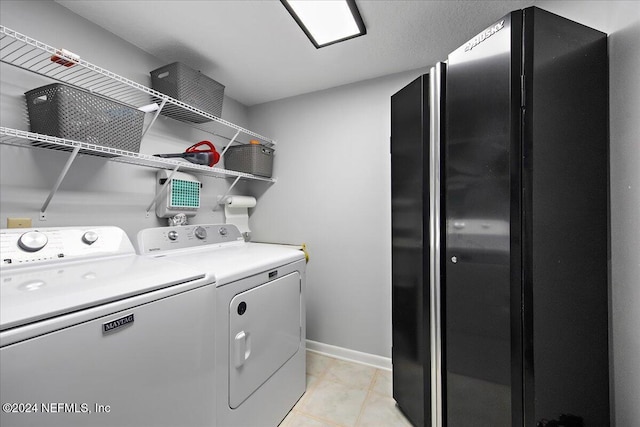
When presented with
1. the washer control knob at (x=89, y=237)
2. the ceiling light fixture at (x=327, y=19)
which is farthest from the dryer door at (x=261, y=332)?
the ceiling light fixture at (x=327, y=19)

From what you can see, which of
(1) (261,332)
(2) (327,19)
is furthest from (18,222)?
(2) (327,19)

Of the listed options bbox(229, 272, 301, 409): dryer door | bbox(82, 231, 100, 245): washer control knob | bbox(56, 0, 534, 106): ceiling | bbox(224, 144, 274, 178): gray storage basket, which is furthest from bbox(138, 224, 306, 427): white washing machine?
bbox(56, 0, 534, 106): ceiling

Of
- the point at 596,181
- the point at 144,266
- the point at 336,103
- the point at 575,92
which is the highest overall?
the point at 336,103

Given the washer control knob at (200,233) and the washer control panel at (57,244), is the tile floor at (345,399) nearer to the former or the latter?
the washer control knob at (200,233)

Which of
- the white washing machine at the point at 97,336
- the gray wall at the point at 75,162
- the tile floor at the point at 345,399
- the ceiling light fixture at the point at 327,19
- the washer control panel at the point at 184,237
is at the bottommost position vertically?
the tile floor at the point at 345,399

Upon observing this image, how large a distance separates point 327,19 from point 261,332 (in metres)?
1.80

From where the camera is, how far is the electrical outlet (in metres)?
1.16

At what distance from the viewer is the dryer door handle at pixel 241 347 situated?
1.22 m

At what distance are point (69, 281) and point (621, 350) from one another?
6.87ft

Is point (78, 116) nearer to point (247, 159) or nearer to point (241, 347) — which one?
point (247, 159)

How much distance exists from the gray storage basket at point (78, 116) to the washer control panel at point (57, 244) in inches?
16.9

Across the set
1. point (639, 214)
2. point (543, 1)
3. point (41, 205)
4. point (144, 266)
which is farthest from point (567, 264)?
point (41, 205)

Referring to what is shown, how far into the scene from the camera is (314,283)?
239 cm

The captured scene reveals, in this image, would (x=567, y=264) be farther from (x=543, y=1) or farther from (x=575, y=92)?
(x=543, y=1)
